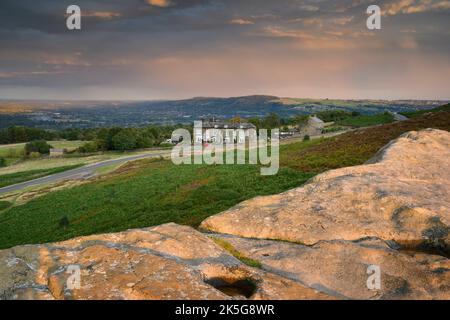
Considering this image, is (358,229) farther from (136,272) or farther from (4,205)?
(4,205)

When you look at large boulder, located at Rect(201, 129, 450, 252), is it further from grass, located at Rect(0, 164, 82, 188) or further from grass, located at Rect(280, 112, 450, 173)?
grass, located at Rect(0, 164, 82, 188)

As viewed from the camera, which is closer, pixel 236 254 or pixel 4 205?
pixel 236 254

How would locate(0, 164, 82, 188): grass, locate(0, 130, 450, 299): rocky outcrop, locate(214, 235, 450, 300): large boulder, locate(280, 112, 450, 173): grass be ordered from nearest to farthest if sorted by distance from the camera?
locate(0, 130, 450, 299): rocky outcrop, locate(214, 235, 450, 300): large boulder, locate(280, 112, 450, 173): grass, locate(0, 164, 82, 188): grass

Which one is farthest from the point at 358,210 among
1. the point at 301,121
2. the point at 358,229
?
the point at 301,121

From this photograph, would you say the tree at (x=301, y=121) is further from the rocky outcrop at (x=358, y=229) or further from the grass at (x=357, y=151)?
the rocky outcrop at (x=358, y=229)

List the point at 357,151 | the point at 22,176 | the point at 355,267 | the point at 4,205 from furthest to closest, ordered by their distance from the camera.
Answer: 1. the point at 22,176
2. the point at 4,205
3. the point at 357,151
4. the point at 355,267

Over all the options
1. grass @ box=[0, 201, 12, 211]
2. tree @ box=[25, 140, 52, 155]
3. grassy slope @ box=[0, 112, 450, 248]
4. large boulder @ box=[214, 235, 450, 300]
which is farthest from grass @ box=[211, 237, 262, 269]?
tree @ box=[25, 140, 52, 155]

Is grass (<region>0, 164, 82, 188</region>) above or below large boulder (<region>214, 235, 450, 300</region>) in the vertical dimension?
below

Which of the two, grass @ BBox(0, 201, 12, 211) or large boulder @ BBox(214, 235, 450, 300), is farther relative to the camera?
grass @ BBox(0, 201, 12, 211)

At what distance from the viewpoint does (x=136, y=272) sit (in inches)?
249

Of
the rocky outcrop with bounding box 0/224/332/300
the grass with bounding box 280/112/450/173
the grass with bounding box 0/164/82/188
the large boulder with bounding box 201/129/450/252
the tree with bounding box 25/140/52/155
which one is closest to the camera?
the rocky outcrop with bounding box 0/224/332/300

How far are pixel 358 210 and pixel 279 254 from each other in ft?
12.2

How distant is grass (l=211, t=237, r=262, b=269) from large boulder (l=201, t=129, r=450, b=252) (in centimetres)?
122

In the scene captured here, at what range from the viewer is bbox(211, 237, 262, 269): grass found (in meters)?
7.58
